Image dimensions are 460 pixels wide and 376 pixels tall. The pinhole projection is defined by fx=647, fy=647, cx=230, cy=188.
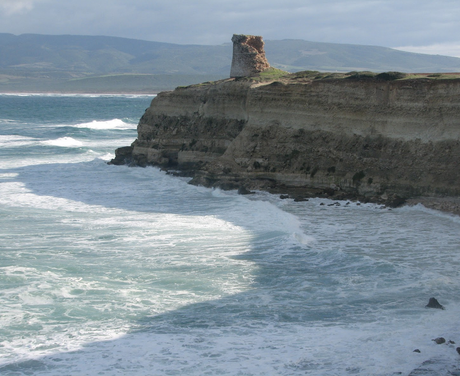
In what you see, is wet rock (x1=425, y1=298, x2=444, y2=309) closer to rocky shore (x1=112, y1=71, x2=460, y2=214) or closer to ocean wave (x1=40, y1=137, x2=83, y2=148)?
rocky shore (x1=112, y1=71, x2=460, y2=214)

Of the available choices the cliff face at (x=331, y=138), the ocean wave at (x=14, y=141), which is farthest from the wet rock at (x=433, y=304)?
the ocean wave at (x=14, y=141)

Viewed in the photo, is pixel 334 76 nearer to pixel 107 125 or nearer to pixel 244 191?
pixel 244 191

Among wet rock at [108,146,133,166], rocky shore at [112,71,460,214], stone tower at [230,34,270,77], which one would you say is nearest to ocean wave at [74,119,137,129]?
wet rock at [108,146,133,166]

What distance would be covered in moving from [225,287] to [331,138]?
11.7 m

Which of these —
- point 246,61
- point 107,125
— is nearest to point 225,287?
point 246,61

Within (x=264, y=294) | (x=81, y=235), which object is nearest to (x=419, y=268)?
(x=264, y=294)

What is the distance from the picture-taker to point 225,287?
13.1 meters

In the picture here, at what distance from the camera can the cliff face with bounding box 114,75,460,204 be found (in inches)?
815

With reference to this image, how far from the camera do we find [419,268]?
13.8m

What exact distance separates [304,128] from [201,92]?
698 centimetres

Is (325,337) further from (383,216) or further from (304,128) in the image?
(304,128)

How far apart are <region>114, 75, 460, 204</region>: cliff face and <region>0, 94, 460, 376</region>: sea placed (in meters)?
1.39

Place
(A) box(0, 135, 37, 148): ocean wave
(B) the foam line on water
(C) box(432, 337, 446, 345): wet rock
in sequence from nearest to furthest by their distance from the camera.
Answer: (C) box(432, 337, 446, 345): wet rock
(A) box(0, 135, 37, 148): ocean wave
(B) the foam line on water

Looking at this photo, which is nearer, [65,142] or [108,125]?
[65,142]
